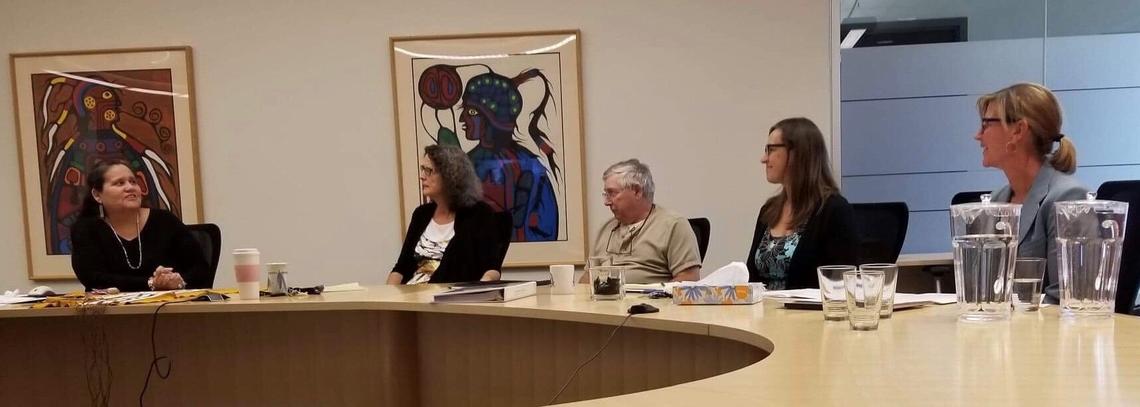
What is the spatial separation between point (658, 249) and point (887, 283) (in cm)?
148

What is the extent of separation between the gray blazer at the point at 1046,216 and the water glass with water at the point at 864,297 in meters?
0.57

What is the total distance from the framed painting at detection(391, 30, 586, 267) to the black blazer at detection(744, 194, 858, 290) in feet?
5.32

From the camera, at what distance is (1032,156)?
2.17m

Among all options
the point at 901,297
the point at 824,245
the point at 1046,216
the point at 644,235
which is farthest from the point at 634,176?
the point at 1046,216

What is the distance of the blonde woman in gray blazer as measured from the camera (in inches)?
79.2

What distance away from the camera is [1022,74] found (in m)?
4.18

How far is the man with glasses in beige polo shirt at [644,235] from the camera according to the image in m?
3.12

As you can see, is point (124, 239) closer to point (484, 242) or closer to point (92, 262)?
point (92, 262)

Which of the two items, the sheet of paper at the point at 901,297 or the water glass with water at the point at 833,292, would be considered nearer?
the water glass with water at the point at 833,292

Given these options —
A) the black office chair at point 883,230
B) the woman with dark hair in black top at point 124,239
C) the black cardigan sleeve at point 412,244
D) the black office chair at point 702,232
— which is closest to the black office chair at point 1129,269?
the black office chair at point 883,230

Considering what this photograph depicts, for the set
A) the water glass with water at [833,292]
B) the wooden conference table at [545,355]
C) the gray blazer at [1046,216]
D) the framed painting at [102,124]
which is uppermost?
the framed painting at [102,124]

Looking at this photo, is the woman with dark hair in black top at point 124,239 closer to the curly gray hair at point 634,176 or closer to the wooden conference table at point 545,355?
the wooden conference table at point 545,355

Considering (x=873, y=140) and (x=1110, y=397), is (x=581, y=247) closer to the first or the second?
(x=873, y=140)

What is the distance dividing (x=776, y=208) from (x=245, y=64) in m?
2.62
